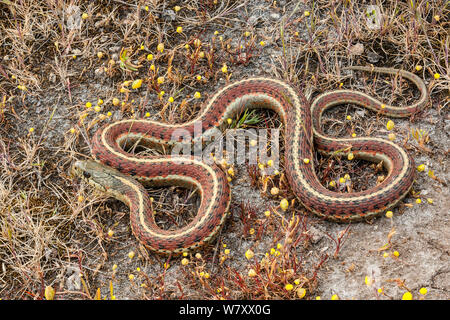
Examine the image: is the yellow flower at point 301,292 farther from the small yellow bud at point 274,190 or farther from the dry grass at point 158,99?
the small yellow bud at point 274,190

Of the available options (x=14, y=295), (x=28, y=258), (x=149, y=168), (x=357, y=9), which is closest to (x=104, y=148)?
(x=149, y=168)

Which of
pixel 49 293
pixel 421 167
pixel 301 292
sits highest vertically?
pixel 421 167

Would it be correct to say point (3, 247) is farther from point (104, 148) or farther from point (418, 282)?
point (418, 282)

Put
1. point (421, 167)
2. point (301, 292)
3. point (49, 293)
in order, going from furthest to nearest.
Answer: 1. point (421, 167)
2. point (49, 293)
3. point (301, 292)

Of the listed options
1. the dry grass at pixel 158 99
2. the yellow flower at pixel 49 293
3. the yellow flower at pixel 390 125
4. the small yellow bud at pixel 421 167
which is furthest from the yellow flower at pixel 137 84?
the small yellow bud at pixel 421 167

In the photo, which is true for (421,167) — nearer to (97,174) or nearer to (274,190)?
(274,190)

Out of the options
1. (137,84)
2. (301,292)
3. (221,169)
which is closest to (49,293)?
(221,169)
